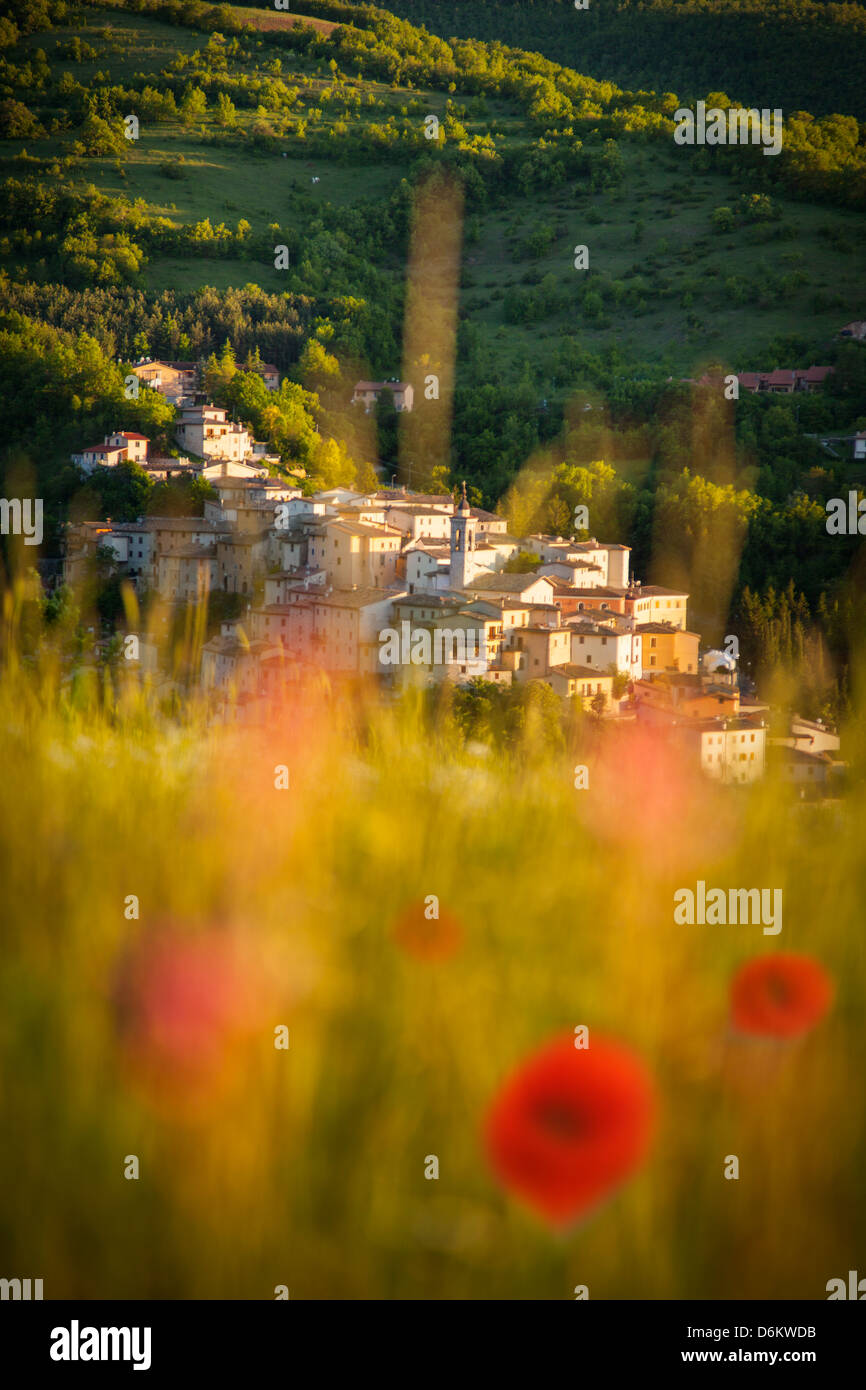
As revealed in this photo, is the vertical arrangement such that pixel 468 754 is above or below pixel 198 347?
below

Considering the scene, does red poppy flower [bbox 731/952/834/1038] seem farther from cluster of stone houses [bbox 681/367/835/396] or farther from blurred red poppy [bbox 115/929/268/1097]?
cluster of stone houses [bbox 681/367/835/396]

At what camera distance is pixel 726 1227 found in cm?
168

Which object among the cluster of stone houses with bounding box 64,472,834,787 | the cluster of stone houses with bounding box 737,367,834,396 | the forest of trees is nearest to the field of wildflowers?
the forest of trees

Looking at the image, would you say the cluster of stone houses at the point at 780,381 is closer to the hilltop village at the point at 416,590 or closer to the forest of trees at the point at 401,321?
the forest of trees at the point at 401,321

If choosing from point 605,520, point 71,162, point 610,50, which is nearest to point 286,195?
point 71,162

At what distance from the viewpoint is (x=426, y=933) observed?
216cm

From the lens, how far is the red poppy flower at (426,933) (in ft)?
6.86

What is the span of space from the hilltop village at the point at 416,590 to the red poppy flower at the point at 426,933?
1791cm

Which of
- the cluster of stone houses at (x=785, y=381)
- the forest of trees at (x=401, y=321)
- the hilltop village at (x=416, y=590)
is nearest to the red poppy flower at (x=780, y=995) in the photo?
the forest of trees at (x=401, y=321)

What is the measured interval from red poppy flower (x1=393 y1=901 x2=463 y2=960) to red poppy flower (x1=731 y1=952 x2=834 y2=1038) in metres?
0.41

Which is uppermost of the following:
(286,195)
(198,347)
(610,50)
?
(610,50)

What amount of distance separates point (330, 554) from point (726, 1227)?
27.4m

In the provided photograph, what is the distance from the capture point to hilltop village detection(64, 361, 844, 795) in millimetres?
24781
